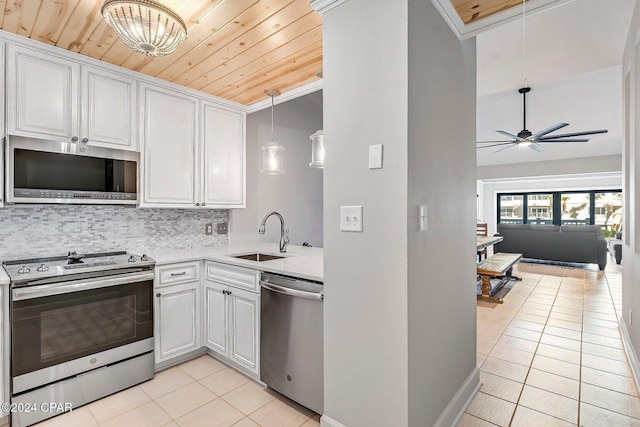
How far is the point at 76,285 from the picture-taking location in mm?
1975

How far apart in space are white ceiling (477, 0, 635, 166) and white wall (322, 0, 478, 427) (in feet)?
2.64

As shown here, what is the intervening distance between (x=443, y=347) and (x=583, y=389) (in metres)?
1.31

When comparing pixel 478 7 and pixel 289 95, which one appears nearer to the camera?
pixel 478 7

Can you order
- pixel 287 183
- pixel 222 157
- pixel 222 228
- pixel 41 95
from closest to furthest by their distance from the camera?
pixel 41 95
pixel 222 157
pixel 222 228
pixel 287 183

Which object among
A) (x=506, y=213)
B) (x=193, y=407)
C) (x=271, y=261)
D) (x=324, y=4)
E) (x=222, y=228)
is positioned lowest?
(x=193, y=407)

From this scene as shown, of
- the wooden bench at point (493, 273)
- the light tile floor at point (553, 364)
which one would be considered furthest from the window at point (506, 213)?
the light tile floor at point (553, 364)

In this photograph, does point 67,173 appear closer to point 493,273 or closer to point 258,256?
point 258,256

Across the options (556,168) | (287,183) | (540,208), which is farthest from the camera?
(540,208)

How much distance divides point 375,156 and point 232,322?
5.55 ft

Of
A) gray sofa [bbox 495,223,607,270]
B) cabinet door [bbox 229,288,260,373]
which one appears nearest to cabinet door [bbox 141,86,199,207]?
cabinet door [bbox 229,288,260,373]

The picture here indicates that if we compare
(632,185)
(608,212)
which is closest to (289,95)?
(632,185)

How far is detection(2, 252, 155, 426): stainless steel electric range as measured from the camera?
1798 millimetres

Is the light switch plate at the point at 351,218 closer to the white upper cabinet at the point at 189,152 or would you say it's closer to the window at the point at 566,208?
the white upper cabinet at the point at 189,152

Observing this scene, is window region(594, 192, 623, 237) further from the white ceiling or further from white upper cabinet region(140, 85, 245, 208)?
white upper cabinet region(140, 85, 245, 208)
